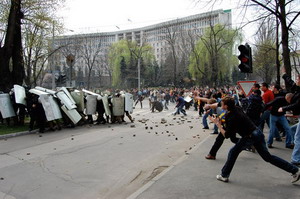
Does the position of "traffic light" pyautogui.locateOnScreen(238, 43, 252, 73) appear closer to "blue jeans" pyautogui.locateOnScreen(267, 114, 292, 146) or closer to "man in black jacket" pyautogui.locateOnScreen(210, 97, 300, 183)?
"blue jeans" pyautogui.locateOnScreen(267, 114, 292, 146)

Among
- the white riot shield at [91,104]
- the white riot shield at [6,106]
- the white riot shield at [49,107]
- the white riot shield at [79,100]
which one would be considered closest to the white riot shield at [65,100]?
the white riot shield at [49,107]

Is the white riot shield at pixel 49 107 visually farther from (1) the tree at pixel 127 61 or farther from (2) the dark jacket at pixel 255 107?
(1) the tree at pixel 127 61

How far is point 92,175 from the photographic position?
5516mm

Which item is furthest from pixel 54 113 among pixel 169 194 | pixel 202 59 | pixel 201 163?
pixel 202 59

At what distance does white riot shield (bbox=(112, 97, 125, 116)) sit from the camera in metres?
13.8

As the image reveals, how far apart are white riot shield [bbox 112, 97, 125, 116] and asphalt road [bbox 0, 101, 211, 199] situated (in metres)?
3.05

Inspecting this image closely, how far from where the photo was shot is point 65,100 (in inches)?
479

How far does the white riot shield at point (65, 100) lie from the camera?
1206 centimetres

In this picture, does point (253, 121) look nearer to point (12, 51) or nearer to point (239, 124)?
point (239, 124)

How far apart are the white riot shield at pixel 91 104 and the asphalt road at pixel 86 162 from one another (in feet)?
8.91

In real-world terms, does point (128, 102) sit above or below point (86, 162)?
above

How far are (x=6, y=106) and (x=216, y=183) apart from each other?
33.4 ft

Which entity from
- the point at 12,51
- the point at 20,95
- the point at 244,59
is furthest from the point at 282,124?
the point at 12,51

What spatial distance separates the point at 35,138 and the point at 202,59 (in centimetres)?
3831
